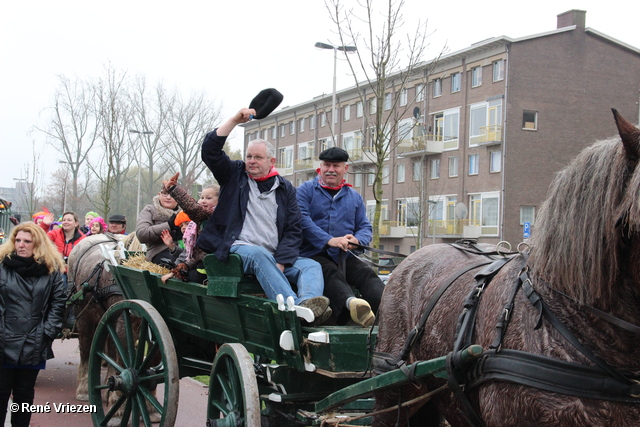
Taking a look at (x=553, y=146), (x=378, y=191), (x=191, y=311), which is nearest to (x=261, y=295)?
(x=191, y=311)

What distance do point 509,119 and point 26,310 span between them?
2965 cm

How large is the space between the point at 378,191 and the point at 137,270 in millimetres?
5021

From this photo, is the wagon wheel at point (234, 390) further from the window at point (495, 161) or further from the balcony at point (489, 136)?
the window at point (495, 161)

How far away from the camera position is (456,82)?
115ft

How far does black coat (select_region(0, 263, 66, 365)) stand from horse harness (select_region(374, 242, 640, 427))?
349 centimetres

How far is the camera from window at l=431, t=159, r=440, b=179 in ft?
120

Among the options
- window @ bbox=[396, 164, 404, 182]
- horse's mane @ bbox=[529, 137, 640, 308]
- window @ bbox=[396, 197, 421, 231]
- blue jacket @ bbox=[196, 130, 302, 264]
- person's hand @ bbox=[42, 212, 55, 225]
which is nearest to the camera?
horse's mane @ bbox=[529, 137, 640, 308]

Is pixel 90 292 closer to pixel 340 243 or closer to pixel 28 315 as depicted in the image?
pixel 28 315

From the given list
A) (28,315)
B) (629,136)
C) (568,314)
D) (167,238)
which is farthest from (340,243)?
(28,315)

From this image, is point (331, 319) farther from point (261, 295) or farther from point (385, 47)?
point (385, 47)

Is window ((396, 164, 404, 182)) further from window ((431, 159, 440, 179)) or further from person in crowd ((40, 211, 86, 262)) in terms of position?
person in crowd ((40, 211, 86, 262))

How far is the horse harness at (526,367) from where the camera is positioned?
2.34 meters

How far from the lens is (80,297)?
7.14 meters

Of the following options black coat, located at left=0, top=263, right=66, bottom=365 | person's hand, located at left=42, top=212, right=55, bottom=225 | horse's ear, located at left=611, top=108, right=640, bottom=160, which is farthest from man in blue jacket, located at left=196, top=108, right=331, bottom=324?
person's hand, located at left=42, top=212, right=55, bottom=225
